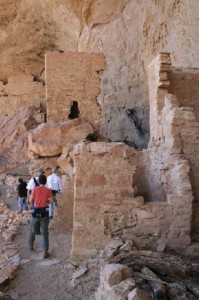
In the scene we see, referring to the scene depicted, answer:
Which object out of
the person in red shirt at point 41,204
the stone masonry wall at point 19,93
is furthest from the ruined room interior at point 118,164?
the stone masonry wall at point 19,93

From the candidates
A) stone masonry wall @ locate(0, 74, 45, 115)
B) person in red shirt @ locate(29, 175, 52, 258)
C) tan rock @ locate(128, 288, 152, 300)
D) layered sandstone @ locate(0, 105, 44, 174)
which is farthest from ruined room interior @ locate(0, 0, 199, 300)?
stone masonry wall @ locate(0, 74, 45, 115)

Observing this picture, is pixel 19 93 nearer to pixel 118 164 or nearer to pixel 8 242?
pixel 8 242

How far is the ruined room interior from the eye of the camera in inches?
148

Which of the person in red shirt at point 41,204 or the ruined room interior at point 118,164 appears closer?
the ruined room interior at point 118,164

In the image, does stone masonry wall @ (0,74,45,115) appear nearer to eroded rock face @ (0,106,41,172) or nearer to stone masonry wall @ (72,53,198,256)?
eroded rock face @ (0,106,41,172)

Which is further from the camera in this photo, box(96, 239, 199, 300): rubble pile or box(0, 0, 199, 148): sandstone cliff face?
box(0, 0, 199, 148): sandstone cliff face

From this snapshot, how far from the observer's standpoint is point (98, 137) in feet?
28.6

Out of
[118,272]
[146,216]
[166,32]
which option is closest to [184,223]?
[146,216]

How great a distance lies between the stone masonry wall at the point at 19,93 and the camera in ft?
54.6

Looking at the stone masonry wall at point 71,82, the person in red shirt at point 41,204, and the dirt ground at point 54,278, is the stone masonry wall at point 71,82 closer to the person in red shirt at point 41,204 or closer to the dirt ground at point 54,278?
the person in red shirt at point 41,204

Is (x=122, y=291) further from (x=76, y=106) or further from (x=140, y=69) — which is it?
(x=140, y=69)

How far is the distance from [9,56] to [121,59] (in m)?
7.43

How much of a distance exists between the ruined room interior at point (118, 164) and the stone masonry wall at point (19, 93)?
15.3 feet

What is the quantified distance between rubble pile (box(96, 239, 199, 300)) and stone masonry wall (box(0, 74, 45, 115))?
1351cm
